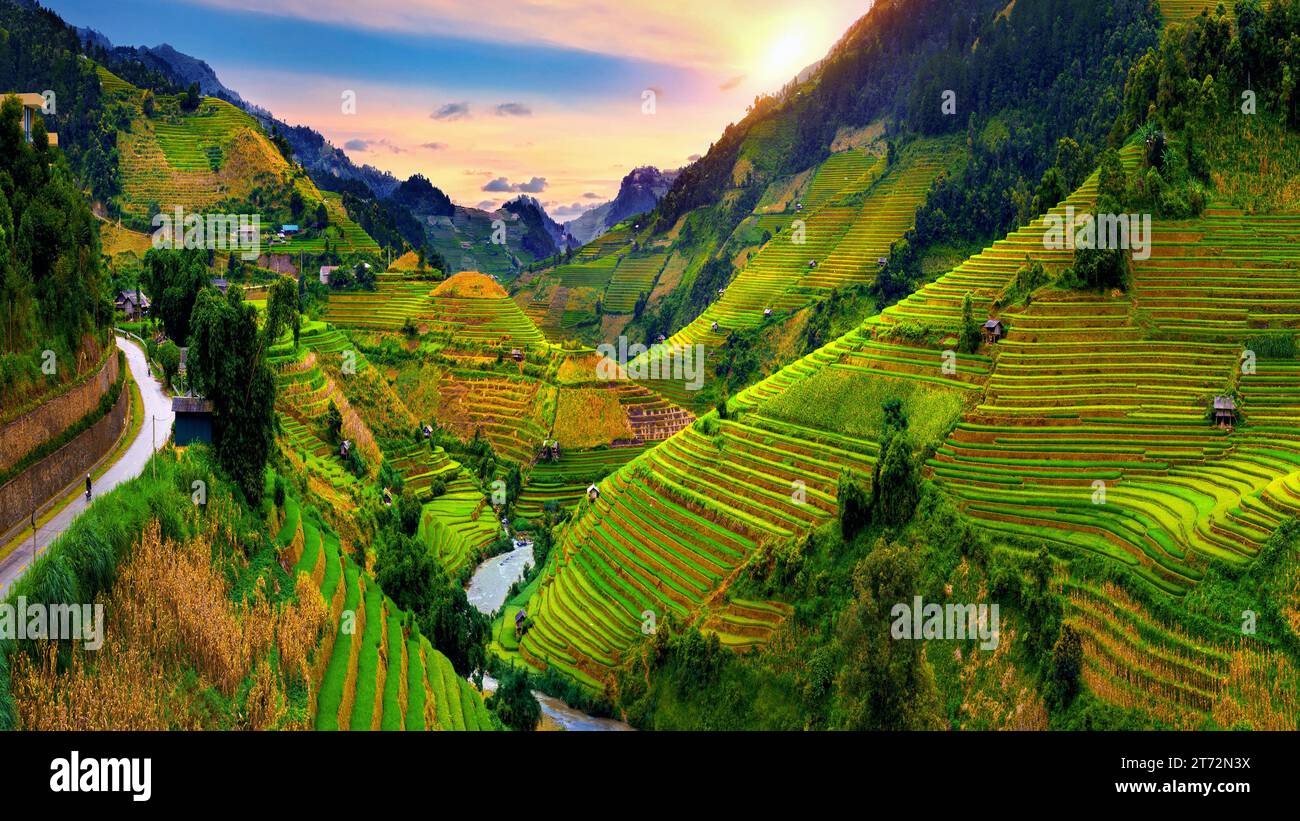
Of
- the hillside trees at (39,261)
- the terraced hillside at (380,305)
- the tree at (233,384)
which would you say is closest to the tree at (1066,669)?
the tree at (233,384)

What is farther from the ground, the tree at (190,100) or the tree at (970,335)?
the tree at (190,100)

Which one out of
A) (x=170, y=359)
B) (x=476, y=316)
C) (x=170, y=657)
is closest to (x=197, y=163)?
(x=476, y=316)

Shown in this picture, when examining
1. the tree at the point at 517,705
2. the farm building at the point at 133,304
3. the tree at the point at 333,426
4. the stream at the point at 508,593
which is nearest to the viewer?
the tree at the point at 517,705

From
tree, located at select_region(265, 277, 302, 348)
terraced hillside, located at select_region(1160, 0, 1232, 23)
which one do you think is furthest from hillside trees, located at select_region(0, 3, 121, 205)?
terraced hillside, located at select_region(1160, 0, 1232, 23)

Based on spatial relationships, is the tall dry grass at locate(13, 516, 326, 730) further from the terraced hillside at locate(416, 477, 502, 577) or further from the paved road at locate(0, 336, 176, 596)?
the terraced hillside at locate(416, 477, 502, 577)

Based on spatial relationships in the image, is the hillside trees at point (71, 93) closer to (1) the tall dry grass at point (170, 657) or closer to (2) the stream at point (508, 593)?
(2) the stream at point (508, 593)

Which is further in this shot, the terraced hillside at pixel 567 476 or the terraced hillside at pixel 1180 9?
the terraced hillside at pixel 1180 9
